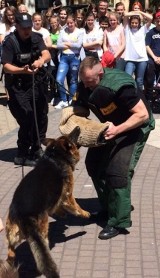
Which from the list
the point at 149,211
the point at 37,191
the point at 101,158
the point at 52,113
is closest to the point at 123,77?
the point at 101,158

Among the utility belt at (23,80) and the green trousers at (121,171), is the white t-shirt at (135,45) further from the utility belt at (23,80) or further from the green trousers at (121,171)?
the green trousers at (121,171)

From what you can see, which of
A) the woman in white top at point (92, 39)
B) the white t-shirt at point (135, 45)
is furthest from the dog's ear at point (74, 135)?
the woman in white top at point (92, 39)

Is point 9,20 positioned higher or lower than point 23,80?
lower

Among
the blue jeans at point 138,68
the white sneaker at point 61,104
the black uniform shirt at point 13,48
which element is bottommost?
the white sneaker at point 61,104

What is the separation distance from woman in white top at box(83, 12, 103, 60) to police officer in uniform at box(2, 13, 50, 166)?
375cm

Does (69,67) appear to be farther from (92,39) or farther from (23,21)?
(23,21)

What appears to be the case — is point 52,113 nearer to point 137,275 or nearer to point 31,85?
point 31,85

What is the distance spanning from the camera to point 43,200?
427cm

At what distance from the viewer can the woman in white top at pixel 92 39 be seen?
1111cm

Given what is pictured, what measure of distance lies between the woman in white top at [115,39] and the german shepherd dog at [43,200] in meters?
6.45

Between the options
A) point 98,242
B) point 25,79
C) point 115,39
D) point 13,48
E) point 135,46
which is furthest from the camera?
point 115,39

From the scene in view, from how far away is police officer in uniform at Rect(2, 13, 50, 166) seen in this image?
281 inches

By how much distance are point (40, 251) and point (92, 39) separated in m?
7.76

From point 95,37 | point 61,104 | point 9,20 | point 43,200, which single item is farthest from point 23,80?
point 9,20
